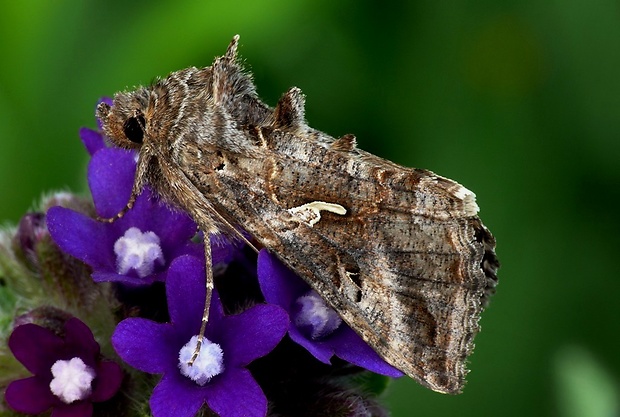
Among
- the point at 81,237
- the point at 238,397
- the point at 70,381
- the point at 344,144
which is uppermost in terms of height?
the point at 344,144

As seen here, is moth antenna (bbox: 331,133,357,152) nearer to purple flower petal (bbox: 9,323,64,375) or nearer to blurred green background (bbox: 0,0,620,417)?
purple flower petal (bbox: 9,323,64,375)

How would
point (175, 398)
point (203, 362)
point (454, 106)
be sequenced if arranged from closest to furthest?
point (175, 398) < point (203, 362) < point (454, 106)

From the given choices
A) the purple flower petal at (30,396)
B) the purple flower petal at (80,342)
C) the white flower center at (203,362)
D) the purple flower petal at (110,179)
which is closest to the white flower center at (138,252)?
the purple flower petal at (110,179)

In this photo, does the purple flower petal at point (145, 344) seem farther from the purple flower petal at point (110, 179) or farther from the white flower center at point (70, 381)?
the purple flower petal at point (110, 179)

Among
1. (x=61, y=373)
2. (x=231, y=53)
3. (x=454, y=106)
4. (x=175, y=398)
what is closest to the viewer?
(x=175, y=398)

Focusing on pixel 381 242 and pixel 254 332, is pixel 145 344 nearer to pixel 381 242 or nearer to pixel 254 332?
pixel 254 332

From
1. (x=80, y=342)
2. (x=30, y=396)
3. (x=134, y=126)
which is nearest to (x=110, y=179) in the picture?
(x=134, y=126)

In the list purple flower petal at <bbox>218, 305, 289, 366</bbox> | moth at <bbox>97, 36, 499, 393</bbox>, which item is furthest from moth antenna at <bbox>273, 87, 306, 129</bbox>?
purple flower petal at <bbox>218, 305, 289, 366</bbox>
